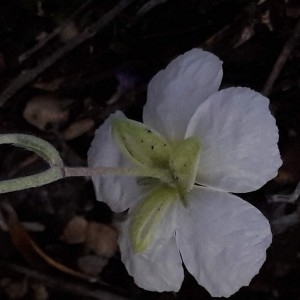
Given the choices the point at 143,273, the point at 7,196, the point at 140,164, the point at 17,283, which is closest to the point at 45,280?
the point at 17,283

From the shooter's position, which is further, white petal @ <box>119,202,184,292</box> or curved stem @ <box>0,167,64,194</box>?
white petal @ <box>119,202,184,292</box>

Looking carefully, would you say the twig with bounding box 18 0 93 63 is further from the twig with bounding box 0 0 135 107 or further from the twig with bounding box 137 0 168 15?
the twig with bounding box 137 0 168 15

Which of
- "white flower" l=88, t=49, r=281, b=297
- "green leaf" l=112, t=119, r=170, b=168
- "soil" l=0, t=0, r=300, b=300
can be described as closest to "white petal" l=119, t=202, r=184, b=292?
"white flower" l=88, t=49, r=281, b=297

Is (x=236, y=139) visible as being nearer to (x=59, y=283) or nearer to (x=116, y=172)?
(x=116, y=172)

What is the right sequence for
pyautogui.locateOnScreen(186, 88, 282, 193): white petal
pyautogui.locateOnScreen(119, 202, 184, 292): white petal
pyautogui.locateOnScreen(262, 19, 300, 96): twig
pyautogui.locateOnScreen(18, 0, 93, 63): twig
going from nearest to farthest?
1. pyautogui.locateOnScreen(186, 88, 282, 193): white petal
2. pyautogui.locateOnScreen(119, 202, 184, 292): white petal
3. pyautogui.locateOnScreen(262, 19, 300, 96): twig
4. pyautogui.locateOnScreen(18, 0, 93, 63): twig

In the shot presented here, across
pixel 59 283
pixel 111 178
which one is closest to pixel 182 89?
pixel 111 178

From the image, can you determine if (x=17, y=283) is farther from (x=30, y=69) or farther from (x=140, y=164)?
(x=140, y=164)
